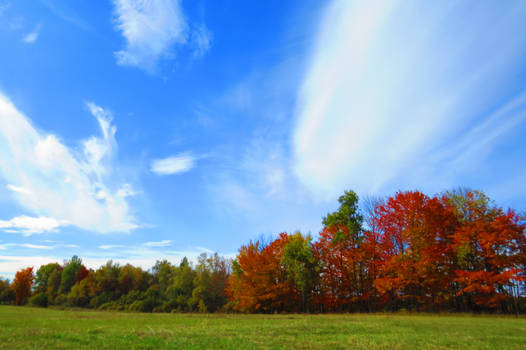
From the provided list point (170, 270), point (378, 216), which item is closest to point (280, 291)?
point (378, 216)

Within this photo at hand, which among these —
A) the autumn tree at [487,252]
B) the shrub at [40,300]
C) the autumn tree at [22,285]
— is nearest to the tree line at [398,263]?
the autumn tree at [487,252]

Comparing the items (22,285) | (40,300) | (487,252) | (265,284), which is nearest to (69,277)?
(40,300)

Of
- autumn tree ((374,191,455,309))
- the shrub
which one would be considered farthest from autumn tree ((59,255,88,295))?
autumn tree ((374,191,455,309))

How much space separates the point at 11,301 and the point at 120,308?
52.2 meters

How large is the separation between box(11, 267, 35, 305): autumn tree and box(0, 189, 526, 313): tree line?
7344 centimetres

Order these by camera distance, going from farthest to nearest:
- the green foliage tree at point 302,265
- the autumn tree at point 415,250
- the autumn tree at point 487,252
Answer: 1. the green foliage tree at point 302,265
2. the autumn tree at point 415,250
3. the autumn tree at point 487,252

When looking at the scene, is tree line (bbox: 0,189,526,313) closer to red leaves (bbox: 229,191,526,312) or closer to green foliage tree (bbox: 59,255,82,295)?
red leaves (bbox: 229,191,526,312)

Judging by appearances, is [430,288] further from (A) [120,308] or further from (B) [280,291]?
(A) [120,308]

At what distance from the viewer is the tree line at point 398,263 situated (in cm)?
3005

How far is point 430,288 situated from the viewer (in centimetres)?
3381

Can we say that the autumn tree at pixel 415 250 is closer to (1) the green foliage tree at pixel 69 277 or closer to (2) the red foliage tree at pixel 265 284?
(2) the red foliage tree at pixel 265 284

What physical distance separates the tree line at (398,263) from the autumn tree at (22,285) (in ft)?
241

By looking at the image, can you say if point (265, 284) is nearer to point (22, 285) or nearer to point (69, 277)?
point (69, 277)

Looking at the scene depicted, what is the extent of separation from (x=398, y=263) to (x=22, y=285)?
108524 mm
